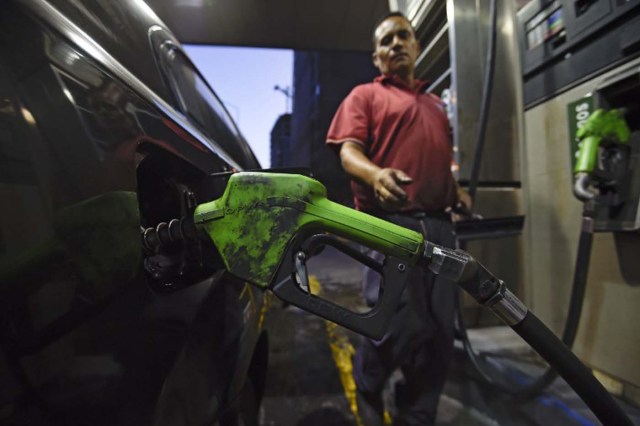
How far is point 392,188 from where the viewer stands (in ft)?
3.94

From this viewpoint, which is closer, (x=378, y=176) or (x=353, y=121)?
(x=378, y=176)

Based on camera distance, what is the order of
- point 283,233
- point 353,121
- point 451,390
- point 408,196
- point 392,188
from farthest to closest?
point 451,390 < point 353,121 < point 408,196 < point 392,188 < point 283,233

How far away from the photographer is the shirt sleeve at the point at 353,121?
5.41 feet

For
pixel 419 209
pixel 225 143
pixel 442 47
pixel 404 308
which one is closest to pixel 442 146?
pixel 419 209

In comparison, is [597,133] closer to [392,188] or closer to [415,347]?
[392,188]

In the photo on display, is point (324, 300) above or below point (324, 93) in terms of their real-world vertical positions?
below

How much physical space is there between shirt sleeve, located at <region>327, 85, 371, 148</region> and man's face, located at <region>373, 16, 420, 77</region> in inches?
9.1

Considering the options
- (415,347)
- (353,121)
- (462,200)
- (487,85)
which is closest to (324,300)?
(415,347)

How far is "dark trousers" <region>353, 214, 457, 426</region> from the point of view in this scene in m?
1.50

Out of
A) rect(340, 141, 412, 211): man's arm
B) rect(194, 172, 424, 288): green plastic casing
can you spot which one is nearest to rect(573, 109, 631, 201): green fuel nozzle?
rect(340, 141, 412, 211): man's arm

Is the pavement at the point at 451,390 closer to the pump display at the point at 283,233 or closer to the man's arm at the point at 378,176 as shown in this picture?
the man's arm at the point at 378,176

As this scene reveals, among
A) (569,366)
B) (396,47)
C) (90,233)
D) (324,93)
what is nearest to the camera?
(90,233)

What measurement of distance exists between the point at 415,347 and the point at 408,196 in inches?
27.2

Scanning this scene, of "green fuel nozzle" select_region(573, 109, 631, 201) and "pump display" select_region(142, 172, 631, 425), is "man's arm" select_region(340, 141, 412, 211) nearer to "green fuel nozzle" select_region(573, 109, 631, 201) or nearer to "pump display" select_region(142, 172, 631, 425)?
"pump display" select_region(142, 172, 631, 425)
